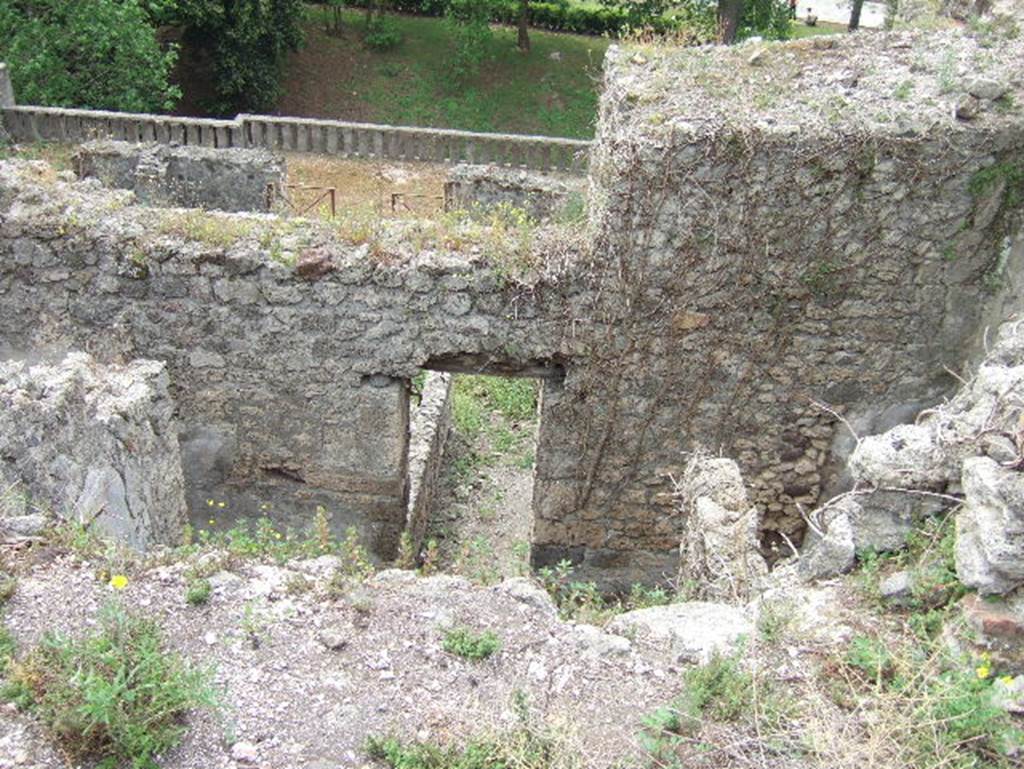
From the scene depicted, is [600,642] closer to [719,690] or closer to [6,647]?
[719,690]

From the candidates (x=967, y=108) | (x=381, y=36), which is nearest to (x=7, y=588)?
(x=967, y=108)

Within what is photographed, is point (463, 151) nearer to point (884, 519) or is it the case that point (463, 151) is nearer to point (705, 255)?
point (705, 255)

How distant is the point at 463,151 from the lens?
17.0 metres

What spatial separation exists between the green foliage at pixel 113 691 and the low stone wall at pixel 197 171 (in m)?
8.82

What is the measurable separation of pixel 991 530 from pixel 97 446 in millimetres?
4451

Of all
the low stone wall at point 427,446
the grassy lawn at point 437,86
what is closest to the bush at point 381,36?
the grassy lawn at point 437,86

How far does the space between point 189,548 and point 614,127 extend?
3741 mm

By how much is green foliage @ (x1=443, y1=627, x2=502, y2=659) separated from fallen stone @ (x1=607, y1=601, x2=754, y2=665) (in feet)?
1.85

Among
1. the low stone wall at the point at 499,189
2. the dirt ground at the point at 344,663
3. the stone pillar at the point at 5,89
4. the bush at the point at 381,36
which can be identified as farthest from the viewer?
the bush at the point at 381,36

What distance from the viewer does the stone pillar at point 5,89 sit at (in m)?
15.3

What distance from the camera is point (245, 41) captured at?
19375 millimetres

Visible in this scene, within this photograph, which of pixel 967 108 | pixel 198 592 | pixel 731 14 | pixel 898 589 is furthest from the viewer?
pixel 731 14

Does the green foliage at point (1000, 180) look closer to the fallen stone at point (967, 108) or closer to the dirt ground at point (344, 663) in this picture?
the fallen stone at point (967, 108)

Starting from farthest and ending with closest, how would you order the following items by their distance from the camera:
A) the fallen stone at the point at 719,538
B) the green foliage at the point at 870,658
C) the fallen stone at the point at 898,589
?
1. the fallen stone at the point at 719,538
2. the fallen stone at the point at 898,589
3. the green foliage at the point at 870,658
